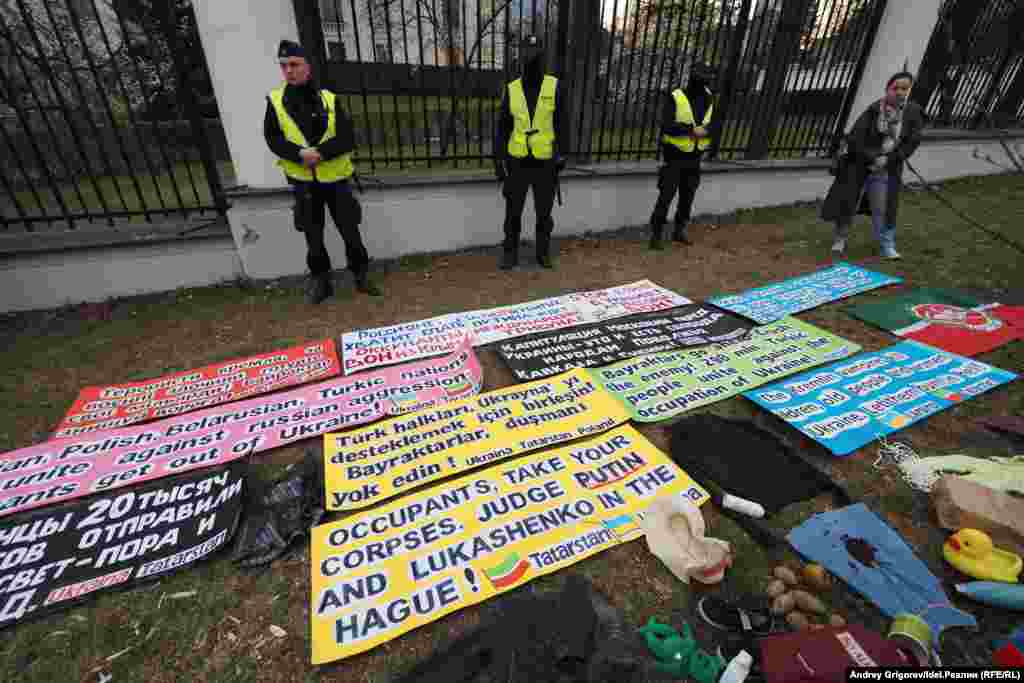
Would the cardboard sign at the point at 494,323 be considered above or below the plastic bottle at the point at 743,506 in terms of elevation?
below

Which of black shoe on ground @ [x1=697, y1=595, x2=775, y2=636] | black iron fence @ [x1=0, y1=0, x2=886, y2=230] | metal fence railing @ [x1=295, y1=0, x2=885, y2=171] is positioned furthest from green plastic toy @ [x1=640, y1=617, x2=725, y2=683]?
metal fence railing @ [x1=295, y1=0, x2=885, y2=171]

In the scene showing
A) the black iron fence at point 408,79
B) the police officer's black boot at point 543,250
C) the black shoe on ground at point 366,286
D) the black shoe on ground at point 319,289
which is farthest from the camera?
the police officer's black boot at point 543,250

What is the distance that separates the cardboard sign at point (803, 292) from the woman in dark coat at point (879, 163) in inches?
30.6

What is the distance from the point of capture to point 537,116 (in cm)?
470

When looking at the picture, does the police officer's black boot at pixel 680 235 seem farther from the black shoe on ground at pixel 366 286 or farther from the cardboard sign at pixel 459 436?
the black shoe on ground at pixel 366 286

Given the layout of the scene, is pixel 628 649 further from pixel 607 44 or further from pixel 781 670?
pixel 607 44

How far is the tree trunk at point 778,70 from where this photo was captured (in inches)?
264

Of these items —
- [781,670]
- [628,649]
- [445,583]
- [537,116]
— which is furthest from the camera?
[537,116]

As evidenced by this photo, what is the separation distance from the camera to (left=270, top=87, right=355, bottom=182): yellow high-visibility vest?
3.79 meters

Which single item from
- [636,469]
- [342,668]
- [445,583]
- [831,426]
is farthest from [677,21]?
[342,668]

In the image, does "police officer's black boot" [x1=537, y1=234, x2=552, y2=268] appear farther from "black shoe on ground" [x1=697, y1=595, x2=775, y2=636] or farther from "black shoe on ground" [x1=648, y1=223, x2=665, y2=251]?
"black shoe on ground" [x1=697, y1=595, x2=775, y2=636]

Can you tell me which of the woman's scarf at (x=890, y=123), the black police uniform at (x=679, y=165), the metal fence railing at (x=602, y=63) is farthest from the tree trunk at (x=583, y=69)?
the woman's scarf at (x=890, y=123)

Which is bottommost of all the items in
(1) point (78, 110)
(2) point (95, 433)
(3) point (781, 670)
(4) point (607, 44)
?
(2) point (95, 433)

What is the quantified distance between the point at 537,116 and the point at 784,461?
393 centimetres
